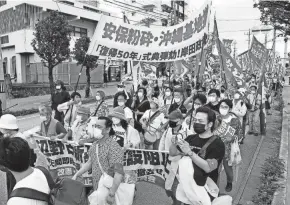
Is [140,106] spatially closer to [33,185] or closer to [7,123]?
[7,123]

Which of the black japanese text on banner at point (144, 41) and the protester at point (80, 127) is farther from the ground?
the black japanese text on banner at point (144, 41)

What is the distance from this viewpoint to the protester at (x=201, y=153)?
104 inches

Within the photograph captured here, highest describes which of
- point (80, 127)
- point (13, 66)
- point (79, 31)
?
point (79, 31)

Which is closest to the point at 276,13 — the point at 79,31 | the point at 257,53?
the point at 257,53

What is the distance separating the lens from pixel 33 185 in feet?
6.73

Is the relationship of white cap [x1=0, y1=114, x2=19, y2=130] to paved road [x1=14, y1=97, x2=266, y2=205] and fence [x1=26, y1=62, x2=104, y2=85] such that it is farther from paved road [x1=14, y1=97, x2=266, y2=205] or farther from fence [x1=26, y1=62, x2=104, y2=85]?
fence [x1=26, y1=62, x2=104, y2=85]

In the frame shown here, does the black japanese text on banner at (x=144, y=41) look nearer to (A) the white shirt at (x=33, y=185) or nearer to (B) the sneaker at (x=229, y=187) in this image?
(B) the sneaker at (x=229, y=187)

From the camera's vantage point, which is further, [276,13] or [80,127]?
[276,13]

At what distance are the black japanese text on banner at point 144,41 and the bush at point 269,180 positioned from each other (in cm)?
273

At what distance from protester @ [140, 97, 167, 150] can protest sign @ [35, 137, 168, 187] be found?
4.91 feet

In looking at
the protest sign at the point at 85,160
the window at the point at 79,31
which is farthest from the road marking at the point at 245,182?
the window at the point at 79,31

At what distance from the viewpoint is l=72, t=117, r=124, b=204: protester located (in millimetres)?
2988

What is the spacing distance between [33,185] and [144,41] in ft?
16.7

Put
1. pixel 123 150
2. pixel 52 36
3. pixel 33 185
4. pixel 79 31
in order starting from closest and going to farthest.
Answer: pixel 33 185 < pixel 123 150 < pixel 52 36 < pixel 79 31
